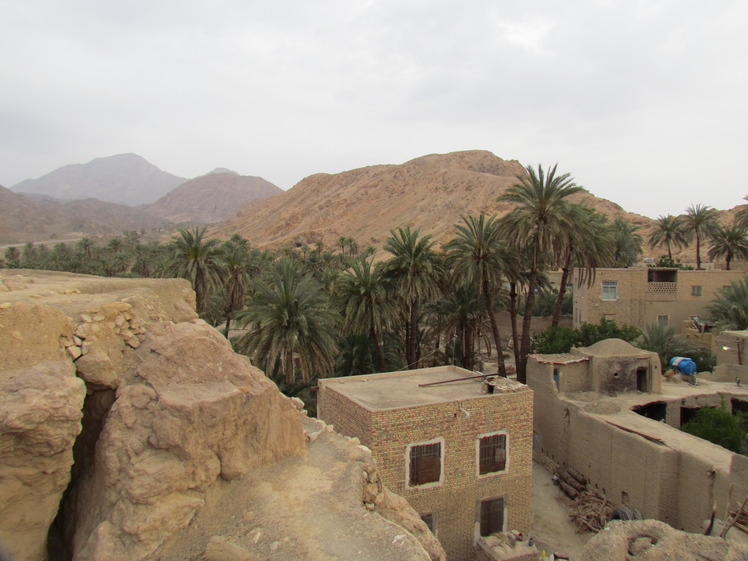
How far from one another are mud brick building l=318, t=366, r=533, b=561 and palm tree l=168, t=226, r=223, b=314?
453 inches

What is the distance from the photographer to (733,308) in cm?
2569

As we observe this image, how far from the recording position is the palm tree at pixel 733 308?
83.8 ft

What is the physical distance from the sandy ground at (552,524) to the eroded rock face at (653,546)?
21.7 ft

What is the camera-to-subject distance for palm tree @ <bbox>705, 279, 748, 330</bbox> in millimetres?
25548

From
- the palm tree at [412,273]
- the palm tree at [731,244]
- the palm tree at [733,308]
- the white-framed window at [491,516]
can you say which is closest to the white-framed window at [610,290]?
the palm tree at [733,308]

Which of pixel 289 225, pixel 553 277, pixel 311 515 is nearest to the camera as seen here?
pixel 311 515

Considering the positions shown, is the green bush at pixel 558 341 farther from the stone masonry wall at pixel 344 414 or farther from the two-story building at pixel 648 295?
the stone masonry wall at pixel 344 414

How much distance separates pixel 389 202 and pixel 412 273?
9011 cm

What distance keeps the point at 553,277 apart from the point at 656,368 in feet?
77.4

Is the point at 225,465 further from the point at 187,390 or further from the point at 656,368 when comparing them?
the point at 656,368

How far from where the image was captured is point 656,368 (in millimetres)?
19250

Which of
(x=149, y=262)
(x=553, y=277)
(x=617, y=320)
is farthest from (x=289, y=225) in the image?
(x=617, y=320)

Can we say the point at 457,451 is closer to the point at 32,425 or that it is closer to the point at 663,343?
the point at 32,425

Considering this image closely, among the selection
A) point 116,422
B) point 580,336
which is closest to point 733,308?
point 580,336
